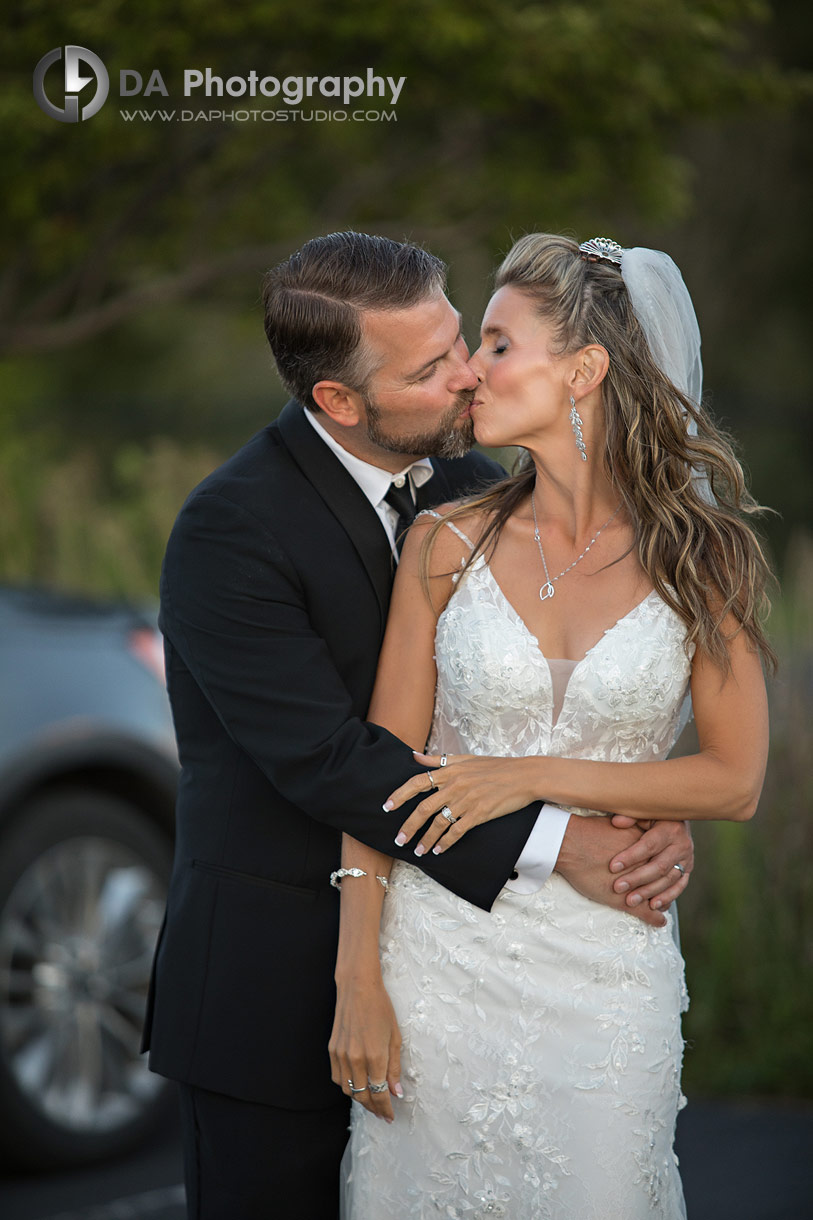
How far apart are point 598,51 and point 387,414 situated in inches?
167

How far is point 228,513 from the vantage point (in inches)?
103

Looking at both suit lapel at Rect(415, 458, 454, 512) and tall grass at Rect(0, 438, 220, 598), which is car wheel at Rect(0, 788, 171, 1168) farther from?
tall grass at Rect(0, 438, 220, 598)

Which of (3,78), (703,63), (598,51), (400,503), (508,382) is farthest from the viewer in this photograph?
(703,63)

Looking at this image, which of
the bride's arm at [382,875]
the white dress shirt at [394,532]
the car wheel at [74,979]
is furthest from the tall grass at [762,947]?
the bride's arm at [382,875]

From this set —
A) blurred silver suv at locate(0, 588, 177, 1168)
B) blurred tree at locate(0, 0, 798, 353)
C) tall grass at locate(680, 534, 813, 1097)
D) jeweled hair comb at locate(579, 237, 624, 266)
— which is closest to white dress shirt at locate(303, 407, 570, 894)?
jeweled hair comb at locate(579, 237, 624, 266)

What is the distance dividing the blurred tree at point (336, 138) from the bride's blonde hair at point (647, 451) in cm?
365

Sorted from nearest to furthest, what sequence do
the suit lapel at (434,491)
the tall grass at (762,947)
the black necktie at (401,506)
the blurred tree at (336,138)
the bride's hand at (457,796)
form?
the bride's hand at (457,796) < the black necktie at (401,506) < the suit lapel at (434,491) < the tall grass at (762,947) < the blurred tree at (336,138)

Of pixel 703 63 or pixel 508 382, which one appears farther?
pixel 703 63

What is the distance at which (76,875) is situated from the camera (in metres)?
4.25

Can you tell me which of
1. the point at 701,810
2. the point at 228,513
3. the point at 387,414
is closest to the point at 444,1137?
the point at 701,810

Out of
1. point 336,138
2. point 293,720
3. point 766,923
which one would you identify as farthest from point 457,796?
point 336,138

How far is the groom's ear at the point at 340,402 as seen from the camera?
283 centimetres

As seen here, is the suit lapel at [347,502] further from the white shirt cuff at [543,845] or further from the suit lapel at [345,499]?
the white shirt cuff at [543,845]

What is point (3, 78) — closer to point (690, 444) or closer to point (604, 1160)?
point (690, 444)
